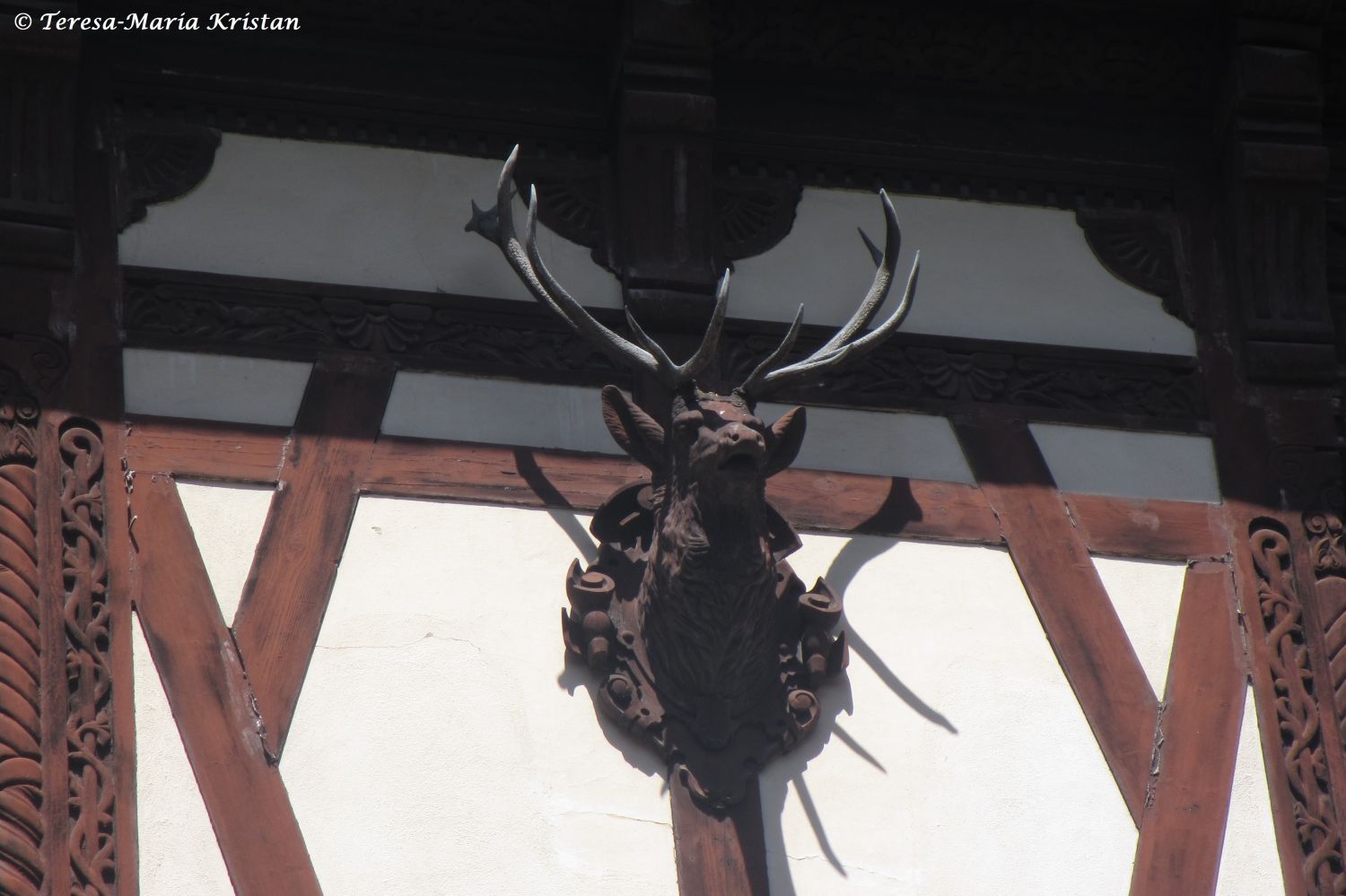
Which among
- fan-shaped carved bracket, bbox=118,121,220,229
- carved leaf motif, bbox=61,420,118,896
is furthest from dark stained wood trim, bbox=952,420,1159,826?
carved leaf motif, bbox=61,420,118,896

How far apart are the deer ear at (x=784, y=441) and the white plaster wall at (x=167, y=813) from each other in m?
1.74

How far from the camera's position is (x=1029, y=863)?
6953 mm

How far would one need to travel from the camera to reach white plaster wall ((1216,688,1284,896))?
23.0 feet

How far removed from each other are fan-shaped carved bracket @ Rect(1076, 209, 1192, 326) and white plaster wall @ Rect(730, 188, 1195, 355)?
3 centimetres

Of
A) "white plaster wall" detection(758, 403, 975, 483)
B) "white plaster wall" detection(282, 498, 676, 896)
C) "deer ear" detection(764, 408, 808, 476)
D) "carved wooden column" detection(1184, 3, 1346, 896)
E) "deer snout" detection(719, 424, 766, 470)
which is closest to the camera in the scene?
"white plaster wall" detection(282, 498, 676, 896)

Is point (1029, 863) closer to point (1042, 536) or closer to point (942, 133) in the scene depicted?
point (1042, 536)

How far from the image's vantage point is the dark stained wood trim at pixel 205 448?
7.21 m

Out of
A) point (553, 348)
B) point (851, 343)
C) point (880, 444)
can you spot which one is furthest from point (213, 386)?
point (880, 444)

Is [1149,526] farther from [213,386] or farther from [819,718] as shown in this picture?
[213,386]

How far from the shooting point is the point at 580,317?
282 inches

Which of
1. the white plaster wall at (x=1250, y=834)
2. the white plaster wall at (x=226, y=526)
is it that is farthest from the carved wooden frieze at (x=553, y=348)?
the white plaster wall at (x=1250, y=834)

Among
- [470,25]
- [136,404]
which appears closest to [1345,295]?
[470,25]

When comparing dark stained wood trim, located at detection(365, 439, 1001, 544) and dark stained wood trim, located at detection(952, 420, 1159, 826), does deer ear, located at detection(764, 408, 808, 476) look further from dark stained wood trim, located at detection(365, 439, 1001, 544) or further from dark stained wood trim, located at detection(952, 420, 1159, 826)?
dark stained wood trim, located at detection(952, 420, 1159, 826)

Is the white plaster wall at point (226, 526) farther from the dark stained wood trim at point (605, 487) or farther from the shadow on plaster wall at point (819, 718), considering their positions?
the shadow on plaster wall at point (819, 718)
